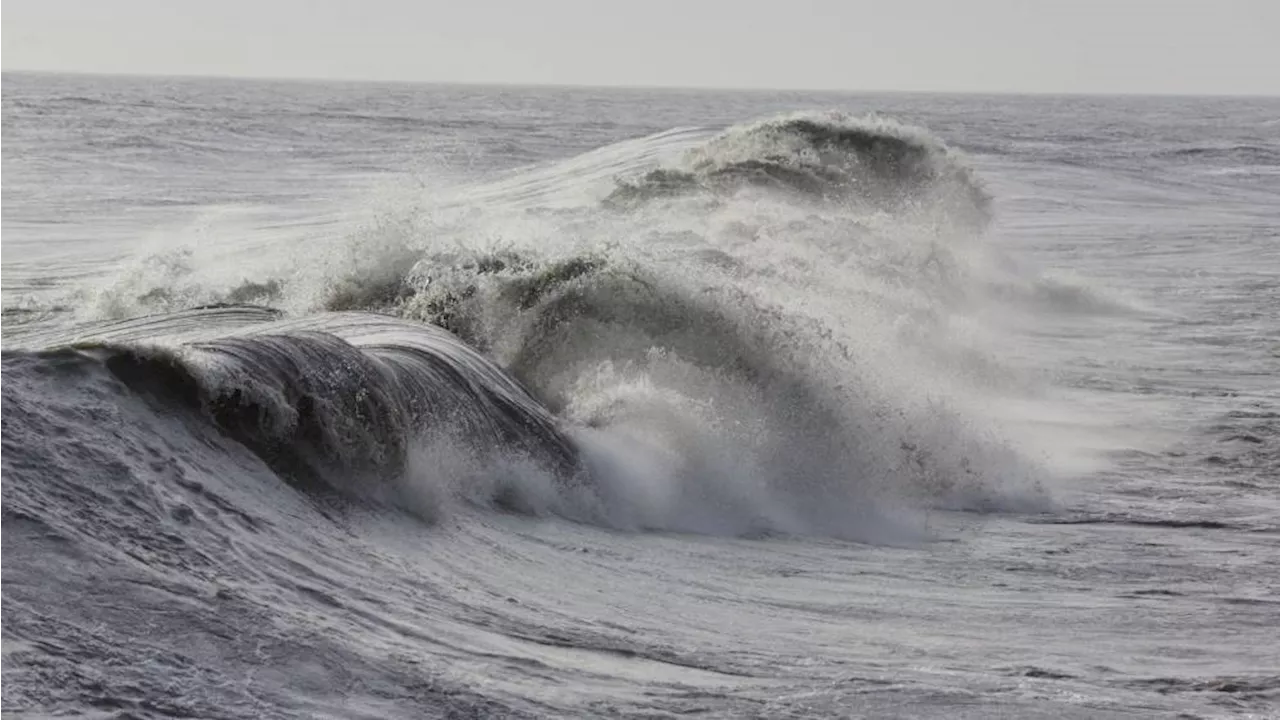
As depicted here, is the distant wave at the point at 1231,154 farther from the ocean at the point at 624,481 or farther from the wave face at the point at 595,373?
the wave face at the point at 595,373

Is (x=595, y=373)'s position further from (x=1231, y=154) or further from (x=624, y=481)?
(x=1231, y=154)

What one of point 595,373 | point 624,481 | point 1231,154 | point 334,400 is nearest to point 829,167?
point 595,373

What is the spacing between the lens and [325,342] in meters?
7.51

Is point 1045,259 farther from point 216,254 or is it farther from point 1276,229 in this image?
point 216,254

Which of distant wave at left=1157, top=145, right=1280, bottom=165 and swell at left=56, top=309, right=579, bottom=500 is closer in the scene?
swell at left=56, top=309, right=579, bottom=500

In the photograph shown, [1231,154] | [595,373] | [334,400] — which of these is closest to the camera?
[334,400]

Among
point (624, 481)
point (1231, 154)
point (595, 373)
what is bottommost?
point (1231, 154)

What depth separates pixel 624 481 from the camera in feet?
26.0

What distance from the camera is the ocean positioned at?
16.5ft

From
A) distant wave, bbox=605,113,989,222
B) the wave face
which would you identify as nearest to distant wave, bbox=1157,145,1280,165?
distant wave, bbox=605,113,989,222

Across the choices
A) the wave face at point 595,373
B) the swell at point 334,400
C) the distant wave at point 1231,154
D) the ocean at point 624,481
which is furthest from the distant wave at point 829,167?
the distant wave at point 1231,154

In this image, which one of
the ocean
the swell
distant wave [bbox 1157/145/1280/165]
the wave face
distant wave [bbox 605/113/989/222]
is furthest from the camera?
distant wave [bbox 1157/145/1280/165]

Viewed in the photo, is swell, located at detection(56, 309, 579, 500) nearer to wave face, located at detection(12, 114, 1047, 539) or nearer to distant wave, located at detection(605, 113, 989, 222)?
wave face, located at detection(12, 114, 1047, 539)

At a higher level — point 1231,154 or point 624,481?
Answer: point 624,481
